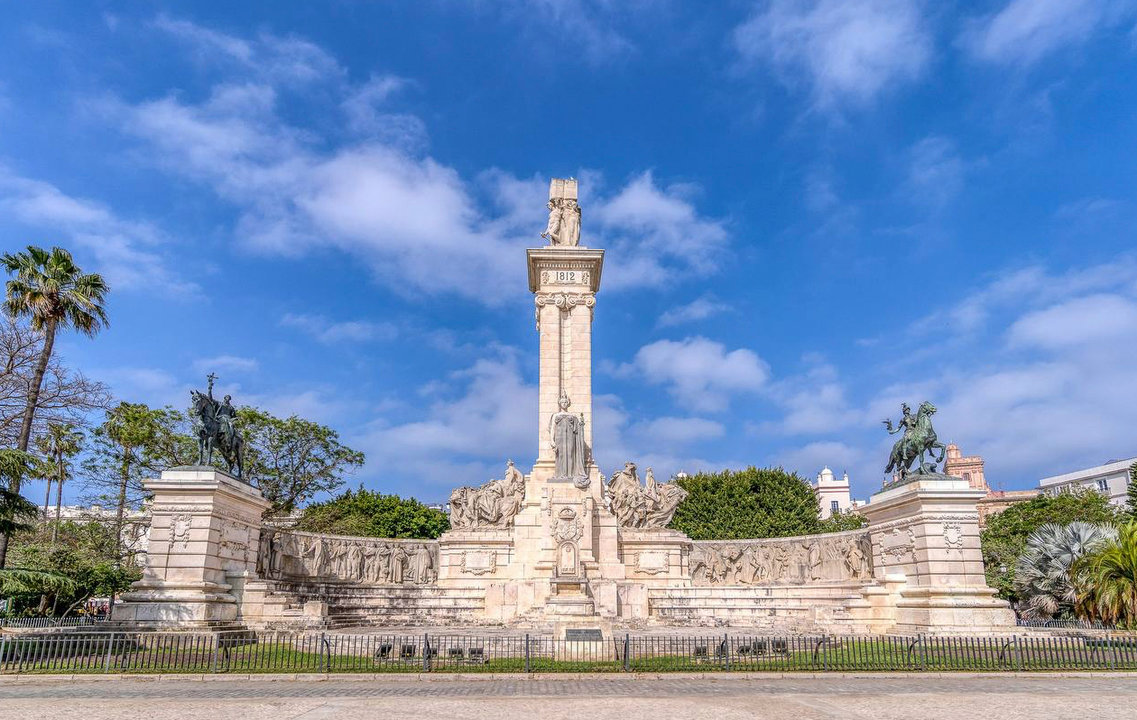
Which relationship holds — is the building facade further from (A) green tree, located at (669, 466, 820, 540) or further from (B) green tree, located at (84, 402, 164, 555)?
(B) green tree, located at (84, 402, 164, 555)

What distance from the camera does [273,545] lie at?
78.7ft

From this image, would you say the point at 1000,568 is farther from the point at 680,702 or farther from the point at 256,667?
the point at 256,667

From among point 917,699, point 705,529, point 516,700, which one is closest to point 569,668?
point 516,700

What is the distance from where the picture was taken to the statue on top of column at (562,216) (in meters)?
32.0

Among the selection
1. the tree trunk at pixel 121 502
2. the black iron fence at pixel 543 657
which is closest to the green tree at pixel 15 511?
the black iron fence at pixel 543 657

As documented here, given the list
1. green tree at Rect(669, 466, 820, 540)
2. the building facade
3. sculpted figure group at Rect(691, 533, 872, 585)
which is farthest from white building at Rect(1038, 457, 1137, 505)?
sculpted figure group at Rect(691, 533, 872, 585)

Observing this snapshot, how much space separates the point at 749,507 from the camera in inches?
1850

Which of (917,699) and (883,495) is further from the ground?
(883,495)

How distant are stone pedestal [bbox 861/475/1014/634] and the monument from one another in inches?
1.4

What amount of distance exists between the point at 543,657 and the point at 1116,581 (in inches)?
575

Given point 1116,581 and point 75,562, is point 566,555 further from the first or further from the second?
point 75,562

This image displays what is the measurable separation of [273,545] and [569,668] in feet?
48.2

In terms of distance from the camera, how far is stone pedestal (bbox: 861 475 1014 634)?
18.2 meters

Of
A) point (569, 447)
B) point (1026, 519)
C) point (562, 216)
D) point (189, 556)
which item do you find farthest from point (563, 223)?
point (1026, 519)
